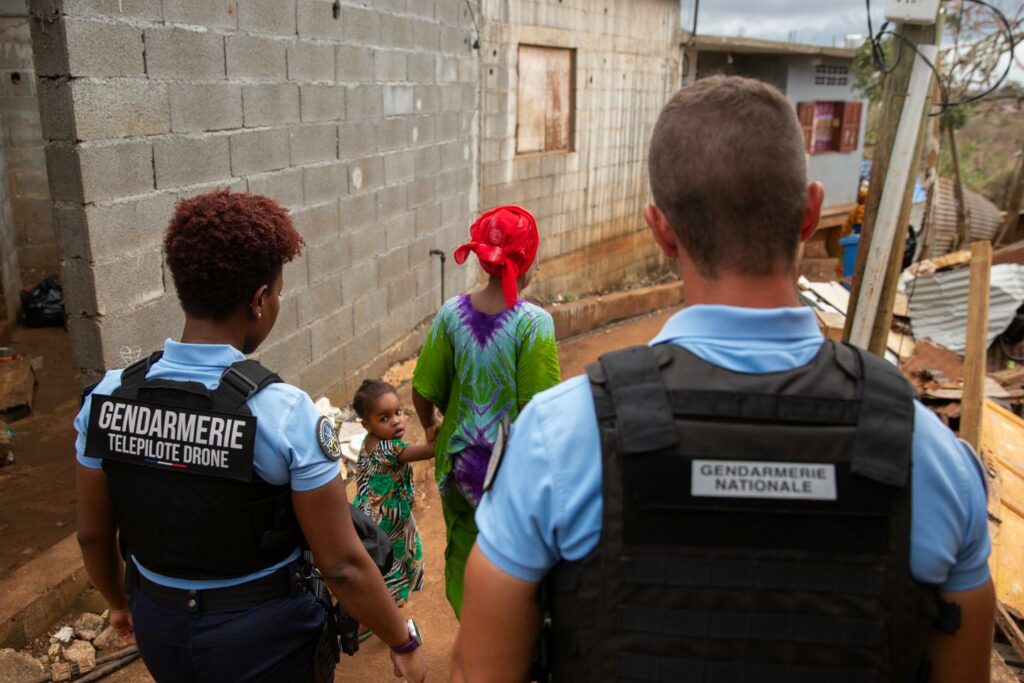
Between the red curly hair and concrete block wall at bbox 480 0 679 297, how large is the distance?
657cm

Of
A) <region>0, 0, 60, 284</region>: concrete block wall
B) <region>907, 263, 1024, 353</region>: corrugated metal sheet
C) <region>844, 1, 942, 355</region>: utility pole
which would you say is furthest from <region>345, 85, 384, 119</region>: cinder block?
<region>907, 263, 1024, 353</region>: corrugated metal sheet

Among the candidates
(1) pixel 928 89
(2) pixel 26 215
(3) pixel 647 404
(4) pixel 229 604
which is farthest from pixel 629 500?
(2) pixel 26 215

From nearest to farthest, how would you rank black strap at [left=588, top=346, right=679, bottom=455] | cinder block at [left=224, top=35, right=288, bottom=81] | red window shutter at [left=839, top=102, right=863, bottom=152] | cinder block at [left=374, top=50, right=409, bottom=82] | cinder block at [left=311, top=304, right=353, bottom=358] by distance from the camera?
black strap at [left=588, top=346, right=679, bottom=455]
cinder block at [left=224, top=35, right=288, bottom=81]
cinder block at [left=311, top=304, right=353, bottom=358]
cinder block at [left=374, top=50, right=409, bottom=82]
red window shutter at [left=839, top=102, right=863, bottom=152]

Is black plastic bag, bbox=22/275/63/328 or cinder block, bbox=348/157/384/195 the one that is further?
black plastic bag, bbox=22/275/63/328

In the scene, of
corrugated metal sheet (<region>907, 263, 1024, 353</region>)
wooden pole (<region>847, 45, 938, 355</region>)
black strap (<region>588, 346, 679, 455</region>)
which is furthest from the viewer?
corrugated metal sheet (<region>907, 263, 1024, 353</region>)

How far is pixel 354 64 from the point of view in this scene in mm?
5414

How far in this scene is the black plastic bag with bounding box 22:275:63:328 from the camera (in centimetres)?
777

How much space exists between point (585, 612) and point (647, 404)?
0.33 m

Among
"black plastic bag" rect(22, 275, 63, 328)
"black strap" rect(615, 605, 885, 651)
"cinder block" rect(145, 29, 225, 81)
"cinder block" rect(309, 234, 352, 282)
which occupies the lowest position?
"black plastic bag" rect(22, 275, 63, 328)

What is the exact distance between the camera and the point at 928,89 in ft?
15.3

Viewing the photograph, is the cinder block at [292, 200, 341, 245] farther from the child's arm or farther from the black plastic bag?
the black plastic bag

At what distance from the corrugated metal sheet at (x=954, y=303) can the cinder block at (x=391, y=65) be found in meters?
4.75

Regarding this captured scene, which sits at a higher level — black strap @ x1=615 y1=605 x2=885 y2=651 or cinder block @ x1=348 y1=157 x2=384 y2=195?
cinder block @ x1=348 y1=157 x2=384 y2=195

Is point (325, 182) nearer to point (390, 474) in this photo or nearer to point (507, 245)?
point (390, 474)
